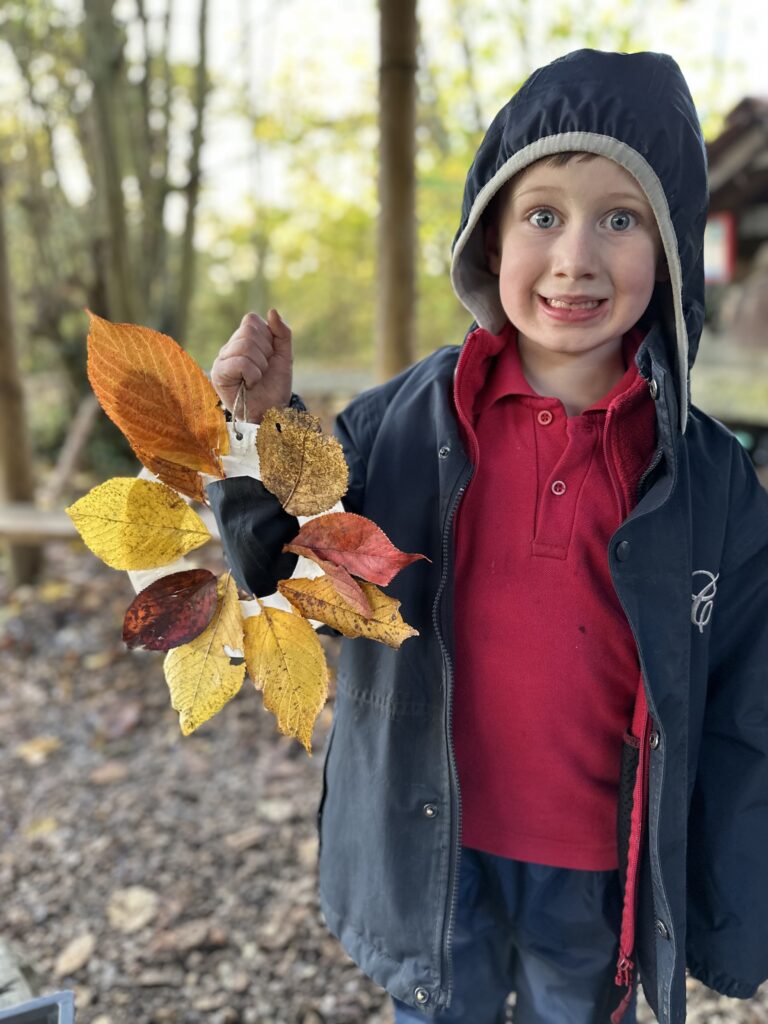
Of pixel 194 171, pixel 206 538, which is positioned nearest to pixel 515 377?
pixel 206 538

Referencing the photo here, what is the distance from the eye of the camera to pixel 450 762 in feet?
3.80

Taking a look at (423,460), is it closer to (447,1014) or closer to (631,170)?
(631,170)

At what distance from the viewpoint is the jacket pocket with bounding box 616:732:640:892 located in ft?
3.84

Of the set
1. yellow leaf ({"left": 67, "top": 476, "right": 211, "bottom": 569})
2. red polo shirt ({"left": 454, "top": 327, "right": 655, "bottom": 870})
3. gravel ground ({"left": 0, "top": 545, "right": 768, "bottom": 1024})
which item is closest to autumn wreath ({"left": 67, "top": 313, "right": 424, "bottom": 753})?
yellow leaf ({"left": 67, "top": 476, "right": 211, "bottom": 569})

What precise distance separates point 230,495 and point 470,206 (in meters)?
0.55

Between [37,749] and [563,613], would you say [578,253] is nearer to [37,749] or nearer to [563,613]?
[563,613]

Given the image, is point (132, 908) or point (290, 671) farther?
point (132, 908)

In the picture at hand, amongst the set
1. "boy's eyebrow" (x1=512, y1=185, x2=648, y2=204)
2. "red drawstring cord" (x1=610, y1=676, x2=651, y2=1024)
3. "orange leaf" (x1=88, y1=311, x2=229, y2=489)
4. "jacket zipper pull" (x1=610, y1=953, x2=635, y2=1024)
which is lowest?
"jacket zipper pull" (x1=610, y1=953, x2=635, y2=1024)

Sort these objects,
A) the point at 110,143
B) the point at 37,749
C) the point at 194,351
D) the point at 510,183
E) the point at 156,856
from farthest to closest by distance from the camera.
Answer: the point at 194,351, the point at 110,143, the point at 37,749, the point at 156,856, the point at 510,183

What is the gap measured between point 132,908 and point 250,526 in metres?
1.62

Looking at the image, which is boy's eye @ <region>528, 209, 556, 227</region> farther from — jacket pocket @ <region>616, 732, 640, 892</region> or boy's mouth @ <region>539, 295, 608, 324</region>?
jacket pocket @ <region>616, 732, 640, 892</region>

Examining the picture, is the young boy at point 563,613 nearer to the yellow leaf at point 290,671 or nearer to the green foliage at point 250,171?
the yellow leaf at point 290,671

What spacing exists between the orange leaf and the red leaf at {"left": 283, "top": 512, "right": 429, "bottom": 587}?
15 cm

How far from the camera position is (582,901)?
1.26 m
